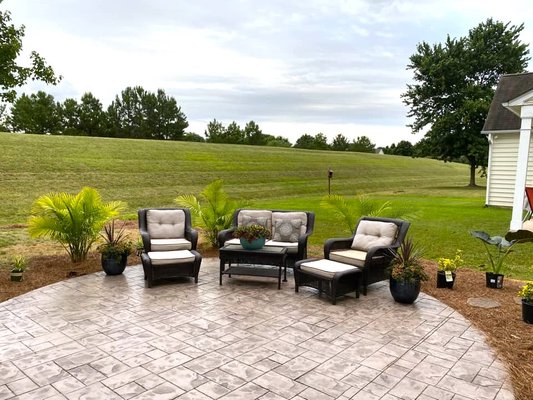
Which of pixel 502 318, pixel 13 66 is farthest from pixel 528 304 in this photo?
pixel 13 66

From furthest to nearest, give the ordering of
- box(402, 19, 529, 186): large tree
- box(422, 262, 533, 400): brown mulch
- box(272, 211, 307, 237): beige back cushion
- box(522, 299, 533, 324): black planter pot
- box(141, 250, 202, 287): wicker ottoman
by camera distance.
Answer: box(402, 19, 529, 186): large tree < box(272, 211, 307, 237): beige back cushion < box(141, 250, 202, 287): wicker ottoman < box(522, 299, 533, 324): black planter pot < box(422, 262, 533, 400): brown mulch

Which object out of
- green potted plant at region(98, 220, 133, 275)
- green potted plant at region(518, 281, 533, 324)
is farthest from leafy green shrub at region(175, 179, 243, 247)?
green potted plant at region(518, 281, 533, 324)

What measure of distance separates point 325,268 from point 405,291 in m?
1.18

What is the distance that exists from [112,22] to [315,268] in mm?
9787

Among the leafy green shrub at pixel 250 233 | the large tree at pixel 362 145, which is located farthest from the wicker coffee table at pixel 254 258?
the large tree at pixel 362 145

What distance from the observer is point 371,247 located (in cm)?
611

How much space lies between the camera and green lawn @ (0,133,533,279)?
11.3 m

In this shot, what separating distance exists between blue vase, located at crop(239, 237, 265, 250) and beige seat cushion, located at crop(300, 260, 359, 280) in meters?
0.91

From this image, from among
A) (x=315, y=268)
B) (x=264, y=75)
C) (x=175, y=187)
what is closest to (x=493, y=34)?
(x=264, y=75)

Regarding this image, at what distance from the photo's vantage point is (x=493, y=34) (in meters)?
26.5

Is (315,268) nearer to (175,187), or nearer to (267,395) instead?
(267,395)

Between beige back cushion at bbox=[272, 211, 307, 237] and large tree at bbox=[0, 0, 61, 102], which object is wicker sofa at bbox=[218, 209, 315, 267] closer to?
beige back cushion at bbox=[272, 211, 307, 237]

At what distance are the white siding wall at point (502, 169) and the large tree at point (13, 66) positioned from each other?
53.1 ft

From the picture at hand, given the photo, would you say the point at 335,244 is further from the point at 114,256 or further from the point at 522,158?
the point at 522,158
